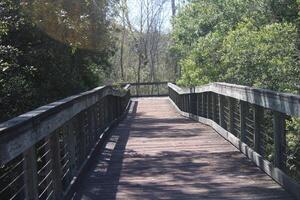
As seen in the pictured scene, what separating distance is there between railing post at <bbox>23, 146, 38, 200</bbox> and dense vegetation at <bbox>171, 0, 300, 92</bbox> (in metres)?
9.59

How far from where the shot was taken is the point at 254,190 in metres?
5.79

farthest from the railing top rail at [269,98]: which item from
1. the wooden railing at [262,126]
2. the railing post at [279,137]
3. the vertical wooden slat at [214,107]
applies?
the vertical wooden slat at [214,107]

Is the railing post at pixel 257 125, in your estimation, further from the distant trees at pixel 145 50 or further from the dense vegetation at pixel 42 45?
the distant trees at pixel 145 50

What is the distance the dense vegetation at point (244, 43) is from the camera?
46.2ft

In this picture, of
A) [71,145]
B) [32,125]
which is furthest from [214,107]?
[32,125]

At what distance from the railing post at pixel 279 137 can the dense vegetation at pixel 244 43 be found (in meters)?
6.97

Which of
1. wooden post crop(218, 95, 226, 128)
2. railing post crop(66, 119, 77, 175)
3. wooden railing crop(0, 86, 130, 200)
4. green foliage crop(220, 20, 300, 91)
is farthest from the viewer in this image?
green foliage crop(220, 20, 300, 91)

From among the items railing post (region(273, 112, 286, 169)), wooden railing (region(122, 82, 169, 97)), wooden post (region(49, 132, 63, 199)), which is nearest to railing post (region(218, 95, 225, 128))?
railing post (region(273, 112, 286, 169))

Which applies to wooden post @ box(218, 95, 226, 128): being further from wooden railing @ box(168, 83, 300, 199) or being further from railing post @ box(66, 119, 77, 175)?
railing post @ box(66, 119, 77, 175)

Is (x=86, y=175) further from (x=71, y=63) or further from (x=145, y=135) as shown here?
(x=71, y=63)

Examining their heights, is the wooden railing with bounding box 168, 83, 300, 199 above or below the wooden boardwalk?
above

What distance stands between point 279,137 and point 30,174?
295 cm

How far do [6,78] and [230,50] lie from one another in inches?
323

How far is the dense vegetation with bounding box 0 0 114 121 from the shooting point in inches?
382
